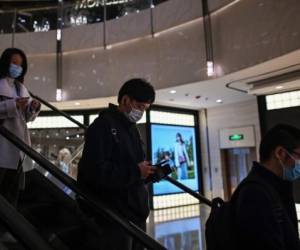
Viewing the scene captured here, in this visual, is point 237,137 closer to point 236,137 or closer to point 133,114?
point 236,137

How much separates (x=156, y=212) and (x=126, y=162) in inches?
289

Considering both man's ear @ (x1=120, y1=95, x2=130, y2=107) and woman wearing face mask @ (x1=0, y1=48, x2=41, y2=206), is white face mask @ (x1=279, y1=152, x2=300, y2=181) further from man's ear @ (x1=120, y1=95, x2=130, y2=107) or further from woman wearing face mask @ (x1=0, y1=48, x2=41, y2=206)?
woman wearing face mask @ (x1=0, y1=48, x2=41, y2=206)

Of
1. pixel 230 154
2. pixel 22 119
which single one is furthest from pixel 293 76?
pixel 22 119

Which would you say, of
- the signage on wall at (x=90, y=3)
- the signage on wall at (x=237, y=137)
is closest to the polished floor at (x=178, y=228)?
the signage on wall at (x=237, y=137)

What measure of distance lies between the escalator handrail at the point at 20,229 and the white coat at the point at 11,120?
0.99 meters

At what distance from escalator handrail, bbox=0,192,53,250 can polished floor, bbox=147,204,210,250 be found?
3704mm

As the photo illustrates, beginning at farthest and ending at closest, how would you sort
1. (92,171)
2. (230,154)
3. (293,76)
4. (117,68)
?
(230,154) < (117,68) < (293,76) < (92,171)

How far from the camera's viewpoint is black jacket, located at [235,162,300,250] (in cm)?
109

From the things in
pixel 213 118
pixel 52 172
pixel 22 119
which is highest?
pixel 213 118

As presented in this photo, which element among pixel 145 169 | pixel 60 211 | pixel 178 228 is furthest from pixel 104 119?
pixel 178 228

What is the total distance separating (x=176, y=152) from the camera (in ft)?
32.5

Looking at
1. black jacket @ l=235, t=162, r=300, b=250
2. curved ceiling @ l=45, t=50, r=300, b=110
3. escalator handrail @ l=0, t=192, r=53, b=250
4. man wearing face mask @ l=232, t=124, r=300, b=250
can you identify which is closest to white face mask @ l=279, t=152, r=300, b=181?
man wearing face mask @ l=232, t=124, r=300, b=250

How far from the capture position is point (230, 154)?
9.86m

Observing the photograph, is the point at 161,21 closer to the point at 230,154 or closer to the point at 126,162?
the point at 230,154
